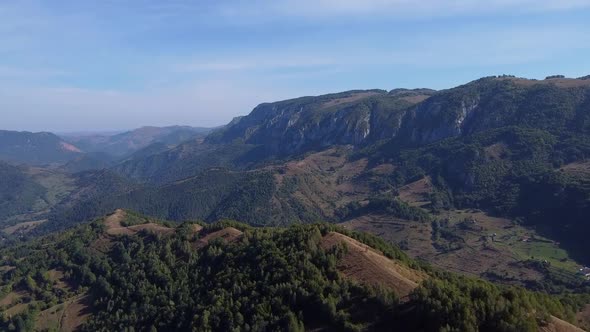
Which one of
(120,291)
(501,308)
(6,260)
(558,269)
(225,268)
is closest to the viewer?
(501,308)

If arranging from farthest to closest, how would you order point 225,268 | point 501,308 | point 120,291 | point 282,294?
point 120,291 < point 225,268 < point 282,294 < point 501,308

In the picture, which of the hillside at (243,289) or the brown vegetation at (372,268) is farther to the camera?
the brown vegetation at (372,268)

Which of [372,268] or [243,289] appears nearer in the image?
[372,268]

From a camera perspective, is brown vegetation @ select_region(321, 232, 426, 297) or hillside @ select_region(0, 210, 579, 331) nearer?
hillside @ select_region(0, 210, 579, 331)

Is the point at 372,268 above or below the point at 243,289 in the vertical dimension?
above

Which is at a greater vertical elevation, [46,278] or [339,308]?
[339,308]

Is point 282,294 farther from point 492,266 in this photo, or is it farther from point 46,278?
point 492,266

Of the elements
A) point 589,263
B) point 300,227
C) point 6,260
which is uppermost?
point 300,227

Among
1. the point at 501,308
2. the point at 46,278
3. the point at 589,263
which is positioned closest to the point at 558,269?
the point at 589,263
